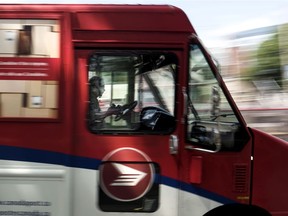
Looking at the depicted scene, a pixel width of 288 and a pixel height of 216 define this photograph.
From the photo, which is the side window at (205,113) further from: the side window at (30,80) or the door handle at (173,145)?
the side window at (30,80)

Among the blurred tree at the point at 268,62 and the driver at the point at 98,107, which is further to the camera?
the blurred tree at the point at 268,62

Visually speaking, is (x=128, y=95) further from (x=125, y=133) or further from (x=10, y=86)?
(x=10, y=86)

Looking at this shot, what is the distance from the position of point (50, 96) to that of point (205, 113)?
1.39 meters

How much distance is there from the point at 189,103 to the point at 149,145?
51cm

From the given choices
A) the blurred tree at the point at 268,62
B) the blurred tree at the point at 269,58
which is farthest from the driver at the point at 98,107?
the blurred tree at the point at 269,58

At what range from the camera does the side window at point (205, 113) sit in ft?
12.0

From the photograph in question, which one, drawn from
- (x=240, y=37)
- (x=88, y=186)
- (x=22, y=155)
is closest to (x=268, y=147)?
(x=88, y=186)

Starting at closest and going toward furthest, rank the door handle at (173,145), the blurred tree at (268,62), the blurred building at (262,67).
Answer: the door handle at (173,145) < the blurred building at (262,67) < the blurred tree at (268,62)

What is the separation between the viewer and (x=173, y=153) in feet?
11.8

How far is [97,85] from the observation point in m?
3.66

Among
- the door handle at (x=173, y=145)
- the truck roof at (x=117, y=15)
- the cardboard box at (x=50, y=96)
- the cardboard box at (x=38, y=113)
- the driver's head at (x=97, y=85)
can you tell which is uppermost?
the truck roof at (x=117, y=15)

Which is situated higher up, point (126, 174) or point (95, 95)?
point (95, 95)

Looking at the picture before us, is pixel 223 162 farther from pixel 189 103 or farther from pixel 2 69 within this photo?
pixel 2 69

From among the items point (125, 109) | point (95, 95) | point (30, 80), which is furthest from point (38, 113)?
point (125, 109)
